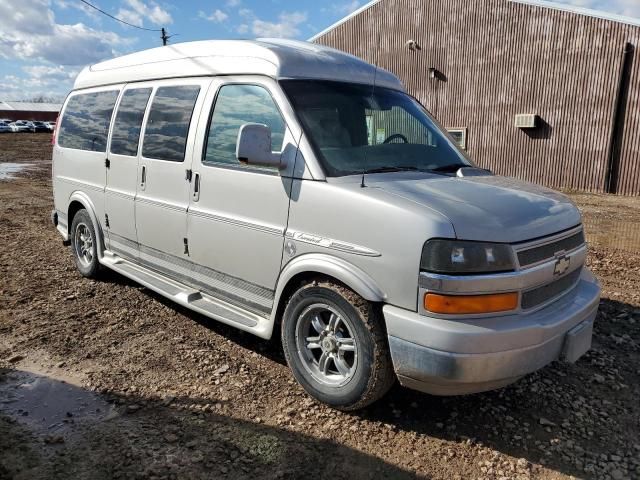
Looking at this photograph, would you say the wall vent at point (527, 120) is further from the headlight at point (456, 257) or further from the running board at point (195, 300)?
the headlight at point (456, 257)

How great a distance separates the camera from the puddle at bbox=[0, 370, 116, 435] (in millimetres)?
3105

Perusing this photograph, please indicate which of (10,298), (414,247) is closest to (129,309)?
(10,298)

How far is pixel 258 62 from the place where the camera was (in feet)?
12.0

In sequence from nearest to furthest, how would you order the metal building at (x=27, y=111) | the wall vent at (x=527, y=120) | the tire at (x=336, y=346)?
the tire at (x=336, y=346) → the wall vent at (x=527, y=120) → the metal building at (x=27, y=111)

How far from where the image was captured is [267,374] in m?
3.72

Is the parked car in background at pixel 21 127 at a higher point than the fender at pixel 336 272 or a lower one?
higher

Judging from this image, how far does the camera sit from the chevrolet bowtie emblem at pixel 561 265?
9.83ft

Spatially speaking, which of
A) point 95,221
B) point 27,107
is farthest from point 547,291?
point 27,107

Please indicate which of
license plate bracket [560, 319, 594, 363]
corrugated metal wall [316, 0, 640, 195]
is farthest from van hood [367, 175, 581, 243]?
corrugated metal wall [316, 0, 640, 195]

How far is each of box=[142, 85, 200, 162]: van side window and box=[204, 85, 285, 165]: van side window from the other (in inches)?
12.6

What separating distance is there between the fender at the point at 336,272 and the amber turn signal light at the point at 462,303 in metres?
0.28

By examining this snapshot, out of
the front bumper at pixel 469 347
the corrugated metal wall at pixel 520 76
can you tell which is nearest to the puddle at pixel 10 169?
the corrugated metal wall at pixel 520 76

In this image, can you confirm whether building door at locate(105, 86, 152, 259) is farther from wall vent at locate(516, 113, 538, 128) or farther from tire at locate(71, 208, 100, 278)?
wall vent at locate(516, 113, 538, 128)

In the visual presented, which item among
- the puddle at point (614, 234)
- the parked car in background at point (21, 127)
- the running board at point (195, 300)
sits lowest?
the puddle at point (614, 234)
